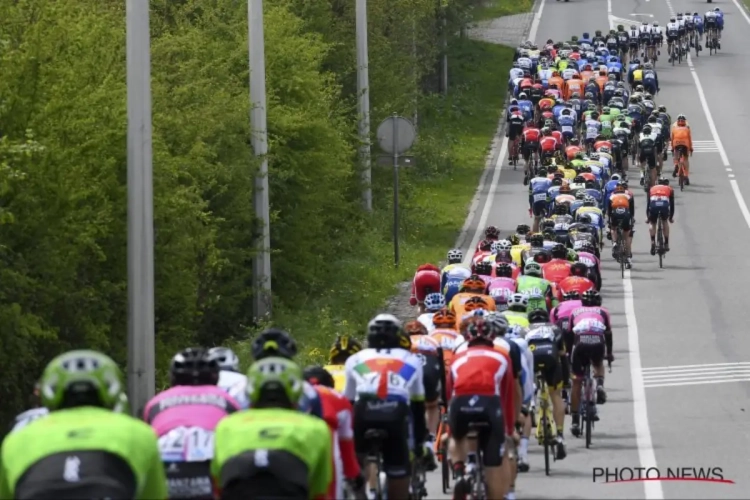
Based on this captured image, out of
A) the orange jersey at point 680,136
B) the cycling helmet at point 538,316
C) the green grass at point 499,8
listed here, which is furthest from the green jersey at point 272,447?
the green grass at point 499,8

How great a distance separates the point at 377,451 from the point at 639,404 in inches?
418

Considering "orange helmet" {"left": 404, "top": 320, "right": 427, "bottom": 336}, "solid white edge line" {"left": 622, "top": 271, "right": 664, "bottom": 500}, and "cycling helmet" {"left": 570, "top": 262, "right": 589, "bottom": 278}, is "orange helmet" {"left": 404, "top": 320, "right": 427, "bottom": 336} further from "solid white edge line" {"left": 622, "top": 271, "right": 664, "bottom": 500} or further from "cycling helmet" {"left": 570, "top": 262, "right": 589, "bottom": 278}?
"cycling helmet" {"left": 570, "top": 262, "right": 589, "bottom": 278}

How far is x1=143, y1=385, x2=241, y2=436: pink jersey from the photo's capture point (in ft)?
31.9

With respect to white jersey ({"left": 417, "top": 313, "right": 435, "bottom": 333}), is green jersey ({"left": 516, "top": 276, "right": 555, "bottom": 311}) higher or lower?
lower

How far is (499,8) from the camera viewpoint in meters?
90.8

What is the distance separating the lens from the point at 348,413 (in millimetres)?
11898

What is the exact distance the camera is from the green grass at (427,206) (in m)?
29.9

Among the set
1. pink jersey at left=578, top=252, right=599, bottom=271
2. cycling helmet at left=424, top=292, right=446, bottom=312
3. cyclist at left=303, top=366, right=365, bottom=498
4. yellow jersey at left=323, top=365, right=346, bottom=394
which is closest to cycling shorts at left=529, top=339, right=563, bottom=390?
cycling helmet at left=424, top=292, right=446, bottom=312

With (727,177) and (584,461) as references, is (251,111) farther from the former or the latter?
(727,177)

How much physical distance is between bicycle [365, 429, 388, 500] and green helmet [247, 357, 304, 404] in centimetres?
356

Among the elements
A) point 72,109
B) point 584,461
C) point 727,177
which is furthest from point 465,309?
point 727,177

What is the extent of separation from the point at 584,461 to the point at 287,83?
16.2 meters

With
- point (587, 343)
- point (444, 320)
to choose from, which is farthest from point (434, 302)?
point (444, 320)

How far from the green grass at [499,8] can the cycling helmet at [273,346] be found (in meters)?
76.1
